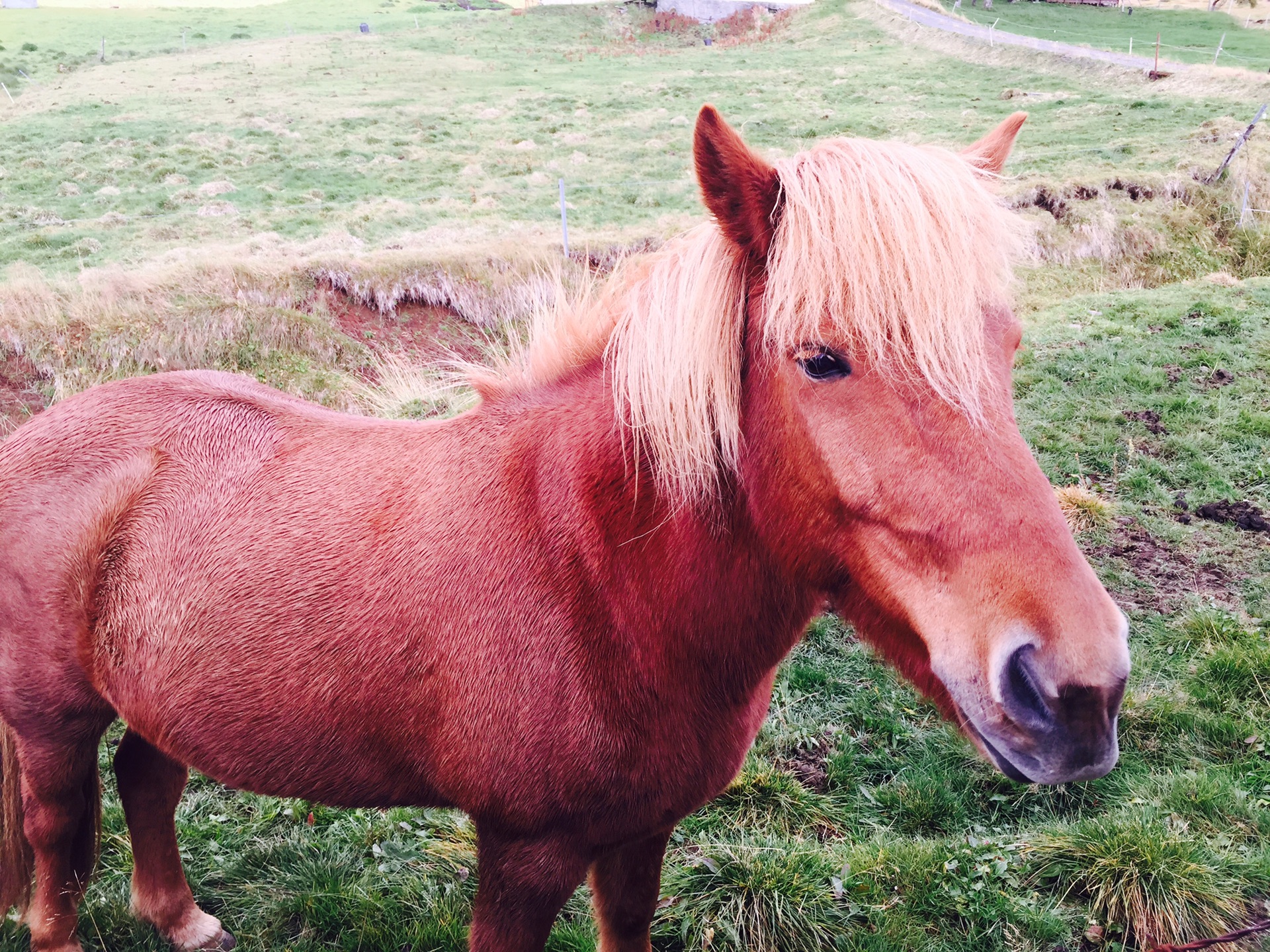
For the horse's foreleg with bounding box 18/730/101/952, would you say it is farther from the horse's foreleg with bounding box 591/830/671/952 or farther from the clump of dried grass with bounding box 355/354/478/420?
the clump of dried grass with bounding box 355/354/478/420

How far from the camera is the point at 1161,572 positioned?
4.83 metres

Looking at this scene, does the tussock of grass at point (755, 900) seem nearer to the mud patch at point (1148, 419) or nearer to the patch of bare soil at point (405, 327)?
the mud patch at point (1148, 419)

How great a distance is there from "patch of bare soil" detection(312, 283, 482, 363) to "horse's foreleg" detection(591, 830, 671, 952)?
8.72m

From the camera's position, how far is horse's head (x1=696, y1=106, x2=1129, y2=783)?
1.16 metres

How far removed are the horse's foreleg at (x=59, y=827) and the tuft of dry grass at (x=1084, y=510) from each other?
567cm

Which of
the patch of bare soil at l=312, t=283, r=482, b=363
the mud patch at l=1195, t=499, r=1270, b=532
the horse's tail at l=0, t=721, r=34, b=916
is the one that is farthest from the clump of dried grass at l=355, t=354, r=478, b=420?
the mud patch at l=1195, t=499, r=1270, b=532

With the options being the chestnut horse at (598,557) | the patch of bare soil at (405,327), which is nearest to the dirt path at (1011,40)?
the patch of bare soil at (405,327)

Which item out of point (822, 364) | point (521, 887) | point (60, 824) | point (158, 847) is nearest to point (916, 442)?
point (822, 364)

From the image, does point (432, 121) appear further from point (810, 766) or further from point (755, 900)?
point (755, 900)

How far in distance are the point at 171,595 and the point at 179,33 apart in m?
47.2

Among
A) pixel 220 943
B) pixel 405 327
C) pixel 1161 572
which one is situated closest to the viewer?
pixel 220 943

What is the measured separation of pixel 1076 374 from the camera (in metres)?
7.64

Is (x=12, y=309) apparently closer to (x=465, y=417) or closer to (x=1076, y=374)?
(x=465, y=417)

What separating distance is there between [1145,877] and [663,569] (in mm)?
2431
